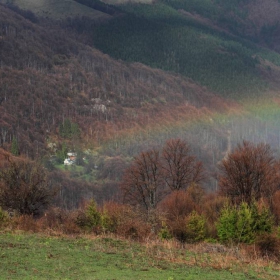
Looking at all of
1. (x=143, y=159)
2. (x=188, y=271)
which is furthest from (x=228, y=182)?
(x=188, y=271)

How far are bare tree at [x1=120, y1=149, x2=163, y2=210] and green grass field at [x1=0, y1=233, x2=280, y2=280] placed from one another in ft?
158

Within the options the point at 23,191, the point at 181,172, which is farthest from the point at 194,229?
the point at 181,172

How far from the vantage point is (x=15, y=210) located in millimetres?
58062

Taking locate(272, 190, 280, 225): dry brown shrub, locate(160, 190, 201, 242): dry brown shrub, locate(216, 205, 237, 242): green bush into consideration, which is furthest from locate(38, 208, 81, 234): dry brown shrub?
locate(272, 190, 280, 225): dry brown shrub

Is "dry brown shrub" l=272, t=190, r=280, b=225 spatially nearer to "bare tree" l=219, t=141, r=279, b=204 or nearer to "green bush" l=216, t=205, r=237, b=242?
"bare tree" l=219, t=141, r=279, b=204

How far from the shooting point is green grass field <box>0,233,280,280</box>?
23.8 metres

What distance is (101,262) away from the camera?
26.8 m

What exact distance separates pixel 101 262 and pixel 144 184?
196 ft

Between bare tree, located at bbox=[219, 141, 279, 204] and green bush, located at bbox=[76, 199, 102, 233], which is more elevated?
bare tree, located at bbox=[219, 141, 279, 204]

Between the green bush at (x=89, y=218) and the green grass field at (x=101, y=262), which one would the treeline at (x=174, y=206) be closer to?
the green bush at (x=89, y=218)

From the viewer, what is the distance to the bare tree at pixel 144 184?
84.1 meters

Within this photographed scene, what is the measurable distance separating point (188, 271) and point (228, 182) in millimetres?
55779

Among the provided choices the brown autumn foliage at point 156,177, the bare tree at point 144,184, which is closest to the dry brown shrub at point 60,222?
the bare tree at point 144,184

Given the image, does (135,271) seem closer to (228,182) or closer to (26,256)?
(26,256)
